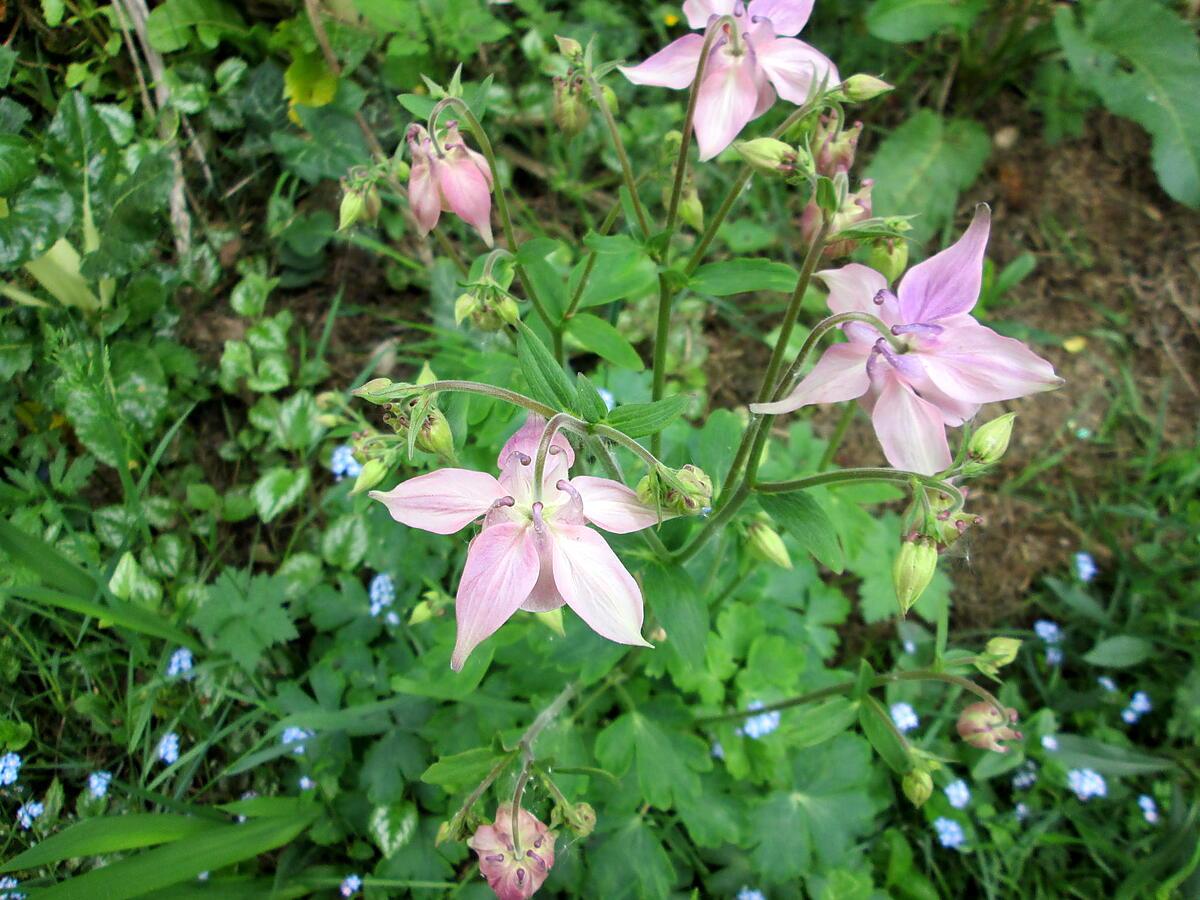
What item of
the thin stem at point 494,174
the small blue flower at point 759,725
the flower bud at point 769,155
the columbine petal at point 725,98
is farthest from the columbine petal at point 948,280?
the small blue flower at point 759,725

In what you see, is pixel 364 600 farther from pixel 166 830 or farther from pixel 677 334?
pixel 677 334

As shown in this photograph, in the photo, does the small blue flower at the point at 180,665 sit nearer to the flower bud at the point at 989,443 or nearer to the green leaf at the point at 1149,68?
the flower bud at the point at 989,443

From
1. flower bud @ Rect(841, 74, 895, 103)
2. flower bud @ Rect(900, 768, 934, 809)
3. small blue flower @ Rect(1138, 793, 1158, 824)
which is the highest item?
flower bud @ Rect(841, 74, 895, 103)

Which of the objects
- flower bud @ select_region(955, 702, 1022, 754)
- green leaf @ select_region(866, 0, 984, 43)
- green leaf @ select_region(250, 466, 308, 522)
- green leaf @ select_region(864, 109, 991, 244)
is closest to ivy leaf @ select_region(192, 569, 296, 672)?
green leaf @ select_region(250, 466, 308, 522)

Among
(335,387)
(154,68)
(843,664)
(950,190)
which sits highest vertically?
(154,68)

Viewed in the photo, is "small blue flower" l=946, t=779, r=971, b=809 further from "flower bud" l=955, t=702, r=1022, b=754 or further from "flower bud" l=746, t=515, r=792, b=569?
"flower bud" l=746, t=515, r=792, b=569

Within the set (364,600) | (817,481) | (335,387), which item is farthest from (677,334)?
(817,481)
